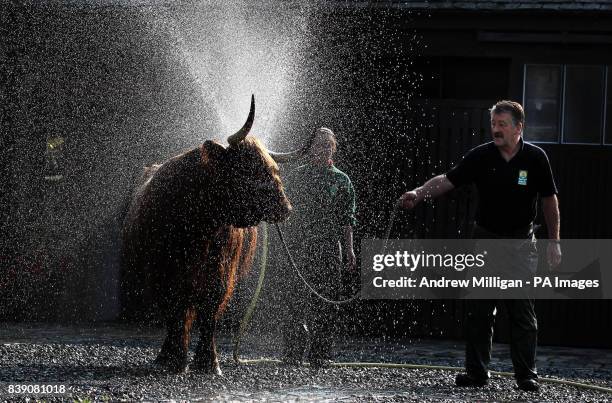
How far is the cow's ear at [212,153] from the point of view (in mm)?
9148

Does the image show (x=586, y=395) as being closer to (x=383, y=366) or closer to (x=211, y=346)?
(x=383, y=366)

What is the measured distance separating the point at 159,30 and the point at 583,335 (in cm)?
644

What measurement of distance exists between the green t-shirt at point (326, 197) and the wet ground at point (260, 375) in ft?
4.39

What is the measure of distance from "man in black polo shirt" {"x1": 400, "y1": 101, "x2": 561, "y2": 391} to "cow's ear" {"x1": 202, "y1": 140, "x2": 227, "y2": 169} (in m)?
1.52

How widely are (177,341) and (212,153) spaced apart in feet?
5.35

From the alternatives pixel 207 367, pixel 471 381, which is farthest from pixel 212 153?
pixel 471 381

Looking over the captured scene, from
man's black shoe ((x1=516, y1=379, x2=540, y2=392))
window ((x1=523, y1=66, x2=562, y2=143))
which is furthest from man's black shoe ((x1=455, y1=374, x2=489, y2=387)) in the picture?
window ((x1=523, y1=66, x2=562, y2=143))

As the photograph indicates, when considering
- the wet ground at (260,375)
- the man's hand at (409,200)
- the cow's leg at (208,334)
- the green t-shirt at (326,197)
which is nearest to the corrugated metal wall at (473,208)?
the wet ground at (260,375)

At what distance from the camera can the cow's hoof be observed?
946cm

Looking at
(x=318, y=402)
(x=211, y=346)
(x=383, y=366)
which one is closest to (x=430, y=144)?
(x=383, y=366)

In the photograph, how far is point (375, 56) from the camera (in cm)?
1346

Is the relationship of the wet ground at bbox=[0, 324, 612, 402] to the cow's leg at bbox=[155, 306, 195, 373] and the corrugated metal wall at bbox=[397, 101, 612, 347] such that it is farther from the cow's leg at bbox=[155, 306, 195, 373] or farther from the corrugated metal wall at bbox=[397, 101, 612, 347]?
the corrugated metal wall at bbox=[397, 101, 612, 347]

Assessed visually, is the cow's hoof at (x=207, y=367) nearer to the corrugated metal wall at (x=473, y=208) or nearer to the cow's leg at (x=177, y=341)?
the cow's leg at (x=177, y=341)

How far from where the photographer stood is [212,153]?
920cm
